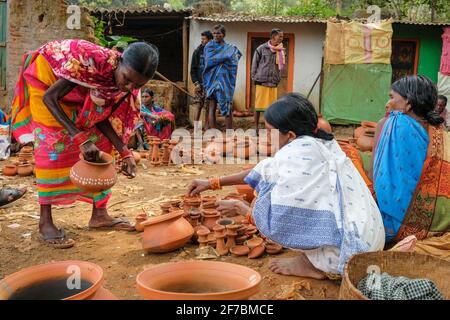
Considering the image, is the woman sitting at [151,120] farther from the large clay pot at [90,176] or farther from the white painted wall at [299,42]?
the large clay pot at [90,176]

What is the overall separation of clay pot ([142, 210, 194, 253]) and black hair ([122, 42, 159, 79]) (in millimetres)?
1033

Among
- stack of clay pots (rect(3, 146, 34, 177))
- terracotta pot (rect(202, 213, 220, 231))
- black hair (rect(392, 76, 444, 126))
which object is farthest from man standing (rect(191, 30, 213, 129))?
black hair (rect(392, 76, 444, 126))

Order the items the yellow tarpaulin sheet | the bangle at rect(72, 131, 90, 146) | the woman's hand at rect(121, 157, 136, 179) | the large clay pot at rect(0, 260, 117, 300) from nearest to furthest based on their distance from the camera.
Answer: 1. the large clay pot at rect(0, 260, 117, 300)
2. the bangle at rect(72, 131, 90, 146)
3. the woman's hand at rect(121, 157, 136, 179)
4. the yellow tarpaulin sheet

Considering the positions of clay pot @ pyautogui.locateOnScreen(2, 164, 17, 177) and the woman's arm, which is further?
clay pot @ pyautogui.locateOnScreen(2, 164, 17, 177)

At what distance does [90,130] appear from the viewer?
3869mm

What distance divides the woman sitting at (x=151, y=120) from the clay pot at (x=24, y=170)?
2.32 m

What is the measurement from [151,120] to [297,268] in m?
5.81

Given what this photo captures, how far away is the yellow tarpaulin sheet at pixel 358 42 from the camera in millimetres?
10328

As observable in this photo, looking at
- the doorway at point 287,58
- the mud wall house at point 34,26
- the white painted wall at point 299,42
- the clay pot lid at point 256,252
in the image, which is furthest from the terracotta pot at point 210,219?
the white painted wall at point 299,42

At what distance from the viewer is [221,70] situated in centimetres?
981

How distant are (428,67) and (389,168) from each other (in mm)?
10161

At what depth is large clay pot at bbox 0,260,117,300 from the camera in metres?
1.95

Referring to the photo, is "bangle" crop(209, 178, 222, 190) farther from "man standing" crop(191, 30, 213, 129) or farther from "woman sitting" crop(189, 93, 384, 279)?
"man standing" crop(191, 30, 213, 129)

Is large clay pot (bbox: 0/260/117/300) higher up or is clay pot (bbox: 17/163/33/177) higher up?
large clay pot (bbox: 0/260/117/300)
